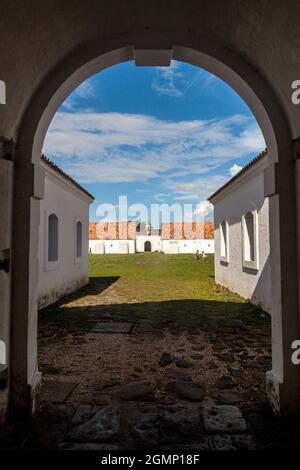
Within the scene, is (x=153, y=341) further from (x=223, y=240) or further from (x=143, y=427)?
(x=223, y=240)

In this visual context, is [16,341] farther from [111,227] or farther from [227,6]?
[111,227]

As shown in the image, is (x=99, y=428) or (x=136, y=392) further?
(x=136, y=392)

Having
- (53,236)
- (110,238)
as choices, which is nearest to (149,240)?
(110,238)

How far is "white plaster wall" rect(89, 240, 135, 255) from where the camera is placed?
47.2 meters

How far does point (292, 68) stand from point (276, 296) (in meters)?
2.22

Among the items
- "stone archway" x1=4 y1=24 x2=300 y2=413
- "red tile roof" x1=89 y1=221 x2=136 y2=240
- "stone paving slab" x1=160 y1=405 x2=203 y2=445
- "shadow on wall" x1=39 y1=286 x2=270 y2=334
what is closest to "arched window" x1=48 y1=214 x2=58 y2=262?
"shadow on wall" x1=39 y1=286 x2=270 y2=334

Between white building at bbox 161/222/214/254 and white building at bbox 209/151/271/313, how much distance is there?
109 feet

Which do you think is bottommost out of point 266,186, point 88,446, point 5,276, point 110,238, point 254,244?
point 88,446

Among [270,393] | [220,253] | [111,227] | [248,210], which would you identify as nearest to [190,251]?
[111,227]

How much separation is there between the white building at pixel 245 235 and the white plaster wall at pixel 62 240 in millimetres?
5867

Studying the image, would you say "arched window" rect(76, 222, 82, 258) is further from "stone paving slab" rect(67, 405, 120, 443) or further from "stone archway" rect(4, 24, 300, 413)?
"stone paving slab" rect(67, 405, 120, 443)

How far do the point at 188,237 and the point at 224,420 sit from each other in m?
45.2

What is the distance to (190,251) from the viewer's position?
46812 mm

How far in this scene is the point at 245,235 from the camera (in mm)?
9531
